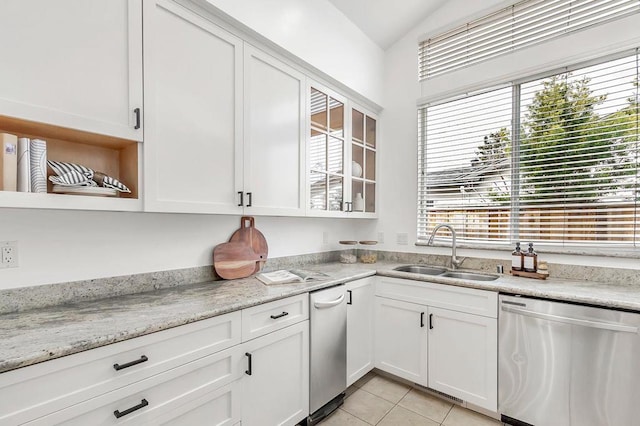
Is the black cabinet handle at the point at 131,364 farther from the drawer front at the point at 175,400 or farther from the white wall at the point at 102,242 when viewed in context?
the white wall at the point at 102,242

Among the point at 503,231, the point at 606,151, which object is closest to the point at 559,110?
the point at 606,151

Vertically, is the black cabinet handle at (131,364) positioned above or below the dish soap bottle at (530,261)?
below

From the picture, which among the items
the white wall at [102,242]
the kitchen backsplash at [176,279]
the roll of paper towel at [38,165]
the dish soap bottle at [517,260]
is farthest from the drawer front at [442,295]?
the roll of paper towel at [38,165]

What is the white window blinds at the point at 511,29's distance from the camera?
7.14 ft

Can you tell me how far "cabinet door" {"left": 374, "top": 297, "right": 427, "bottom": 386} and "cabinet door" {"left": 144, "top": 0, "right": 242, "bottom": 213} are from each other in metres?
1.48

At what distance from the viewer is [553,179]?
7.61ft

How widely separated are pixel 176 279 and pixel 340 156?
5.33 feet

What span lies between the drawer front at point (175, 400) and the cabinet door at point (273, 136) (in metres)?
0.90

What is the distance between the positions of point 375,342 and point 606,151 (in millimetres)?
2201

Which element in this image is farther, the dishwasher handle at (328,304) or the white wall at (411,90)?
the white wall at (411,90)

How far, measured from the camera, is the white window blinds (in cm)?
218

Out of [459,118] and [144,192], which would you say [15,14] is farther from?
[459,118]

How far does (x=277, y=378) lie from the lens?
5.57 ft

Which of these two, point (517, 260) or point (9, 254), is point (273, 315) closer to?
point (9, 254)
